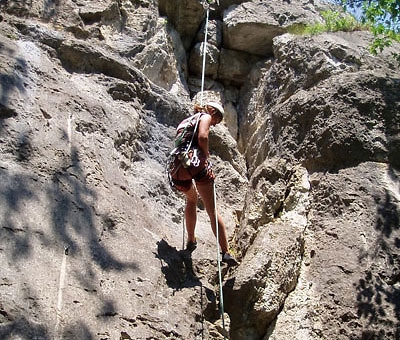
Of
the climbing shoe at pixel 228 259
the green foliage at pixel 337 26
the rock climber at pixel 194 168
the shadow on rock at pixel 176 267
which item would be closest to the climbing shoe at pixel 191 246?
the rock climber at pixel 194 168

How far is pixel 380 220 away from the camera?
5.83m

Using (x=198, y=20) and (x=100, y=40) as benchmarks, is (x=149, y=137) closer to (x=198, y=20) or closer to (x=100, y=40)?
(x=100, y=40)

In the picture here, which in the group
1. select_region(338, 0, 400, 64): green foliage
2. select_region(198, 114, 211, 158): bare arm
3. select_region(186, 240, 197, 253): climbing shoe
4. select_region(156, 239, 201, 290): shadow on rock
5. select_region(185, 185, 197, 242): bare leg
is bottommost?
select_region(156, 239, 201, 290): shadow on rock

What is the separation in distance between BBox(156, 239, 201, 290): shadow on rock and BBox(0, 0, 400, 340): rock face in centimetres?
2

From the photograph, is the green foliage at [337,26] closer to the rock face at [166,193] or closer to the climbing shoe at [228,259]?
the rock face at [166,193]

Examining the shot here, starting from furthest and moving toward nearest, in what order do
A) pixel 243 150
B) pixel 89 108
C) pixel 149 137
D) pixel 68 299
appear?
pixel 243 150
pixel 149 137
pixel 89 108
pixel 68 299

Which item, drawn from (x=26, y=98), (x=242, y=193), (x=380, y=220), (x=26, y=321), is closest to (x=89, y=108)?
(x=26, y=98)

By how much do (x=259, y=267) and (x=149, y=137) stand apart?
8.31 ft

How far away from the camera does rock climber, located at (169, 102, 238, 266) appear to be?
5.57 meters

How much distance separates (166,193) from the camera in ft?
21.9

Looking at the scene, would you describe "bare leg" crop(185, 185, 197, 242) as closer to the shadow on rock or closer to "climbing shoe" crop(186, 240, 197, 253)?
"climbing shoe" crop(186, 240, 197, 253)

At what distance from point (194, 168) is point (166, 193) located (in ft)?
4.00

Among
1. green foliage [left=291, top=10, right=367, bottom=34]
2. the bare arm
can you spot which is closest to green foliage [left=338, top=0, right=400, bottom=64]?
green foliage [left=291, top=10, right=367, bottom=34]

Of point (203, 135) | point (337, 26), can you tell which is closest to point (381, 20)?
point (337, 26)
